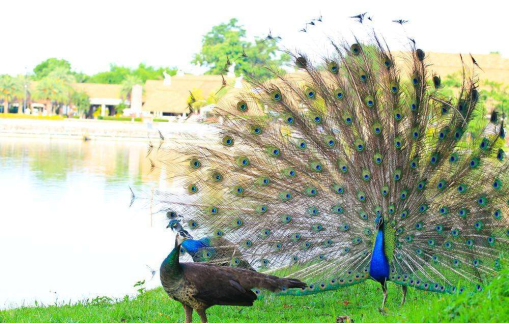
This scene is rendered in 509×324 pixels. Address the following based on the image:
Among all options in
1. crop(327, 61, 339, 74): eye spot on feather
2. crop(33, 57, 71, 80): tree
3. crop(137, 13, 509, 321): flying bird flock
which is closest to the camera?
crop(137, 13, 509, 321): flying bird flock

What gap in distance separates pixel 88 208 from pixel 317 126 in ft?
41.5

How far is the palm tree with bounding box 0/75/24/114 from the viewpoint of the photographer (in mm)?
75562

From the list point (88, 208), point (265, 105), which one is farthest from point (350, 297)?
point (88, 208)

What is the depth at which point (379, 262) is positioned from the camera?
6.34m

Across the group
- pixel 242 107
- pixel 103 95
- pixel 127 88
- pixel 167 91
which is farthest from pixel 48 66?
pixel 242 107

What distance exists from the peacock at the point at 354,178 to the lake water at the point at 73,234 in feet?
3.68

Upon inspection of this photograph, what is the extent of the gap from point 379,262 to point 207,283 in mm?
1572

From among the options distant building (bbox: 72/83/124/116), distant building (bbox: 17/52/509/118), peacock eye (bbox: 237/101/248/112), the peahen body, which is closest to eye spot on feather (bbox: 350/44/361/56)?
peacock eye (bbox: 237/101/248/112)

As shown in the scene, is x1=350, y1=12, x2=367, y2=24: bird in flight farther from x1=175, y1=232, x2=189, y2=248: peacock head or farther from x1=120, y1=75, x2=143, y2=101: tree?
x1=120, y1=75, x2=143, y2=101: tree

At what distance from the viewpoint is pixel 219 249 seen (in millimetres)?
7070

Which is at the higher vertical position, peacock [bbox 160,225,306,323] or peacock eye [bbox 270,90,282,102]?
peacock eye [bbox 270,90,282,102]

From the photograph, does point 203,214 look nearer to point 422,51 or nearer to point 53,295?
point 422,51

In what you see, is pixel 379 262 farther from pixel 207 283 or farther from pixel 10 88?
pixel 10 88

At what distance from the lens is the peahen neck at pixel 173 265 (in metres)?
5.66
